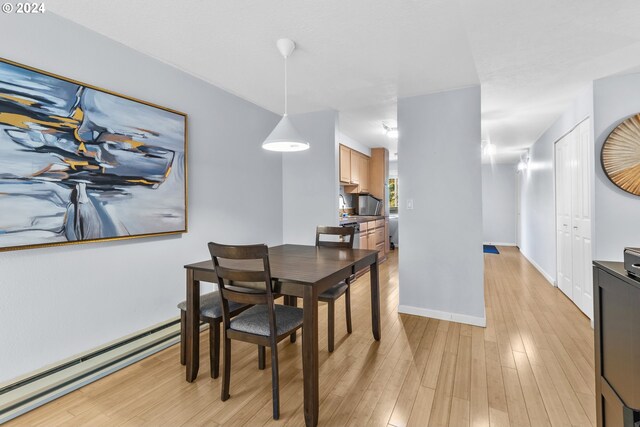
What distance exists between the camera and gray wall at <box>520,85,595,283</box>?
10.9 ft

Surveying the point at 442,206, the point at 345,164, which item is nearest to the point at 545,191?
the point at 442,206

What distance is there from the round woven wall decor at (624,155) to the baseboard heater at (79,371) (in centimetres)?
410

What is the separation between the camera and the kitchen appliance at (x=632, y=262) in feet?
2.92

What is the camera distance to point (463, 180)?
9.75 feet

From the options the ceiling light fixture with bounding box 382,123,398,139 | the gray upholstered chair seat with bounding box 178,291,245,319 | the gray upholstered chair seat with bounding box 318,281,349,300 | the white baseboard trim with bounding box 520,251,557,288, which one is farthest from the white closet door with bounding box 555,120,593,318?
the gray upholstered chair seat with bounding box 178,291,245,319

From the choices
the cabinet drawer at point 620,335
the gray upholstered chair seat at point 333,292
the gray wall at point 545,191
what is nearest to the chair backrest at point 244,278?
the gray upholstered chair seat at point 333,292

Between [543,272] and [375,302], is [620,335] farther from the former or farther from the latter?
[543,272]

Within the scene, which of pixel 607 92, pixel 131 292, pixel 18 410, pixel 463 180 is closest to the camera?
pixel 18 410

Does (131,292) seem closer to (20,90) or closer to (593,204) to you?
(20,90)

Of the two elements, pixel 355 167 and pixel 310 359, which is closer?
pixel 310 359

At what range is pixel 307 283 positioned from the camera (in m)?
1.60

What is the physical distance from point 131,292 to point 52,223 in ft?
2.38

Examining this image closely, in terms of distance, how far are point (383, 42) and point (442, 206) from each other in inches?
66.0

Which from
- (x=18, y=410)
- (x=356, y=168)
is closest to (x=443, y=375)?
(x=18, y=410)
